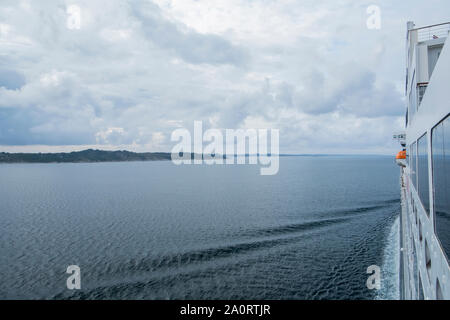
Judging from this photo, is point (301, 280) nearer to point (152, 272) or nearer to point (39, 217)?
point (152, 272)

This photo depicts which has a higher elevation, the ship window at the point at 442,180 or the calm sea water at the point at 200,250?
the ship window at the point at 442,180

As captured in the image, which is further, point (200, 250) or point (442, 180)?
point (200, 250)

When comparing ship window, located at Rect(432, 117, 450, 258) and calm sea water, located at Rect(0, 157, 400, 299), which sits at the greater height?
ship window, located at Rect(432, 117, 450, 258)

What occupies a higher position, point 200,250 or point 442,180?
point 442,180

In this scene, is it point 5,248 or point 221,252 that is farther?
point 5,248

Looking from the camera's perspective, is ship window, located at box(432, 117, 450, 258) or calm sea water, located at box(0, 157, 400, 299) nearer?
ship window, located at box(432, 117, 450, 258)

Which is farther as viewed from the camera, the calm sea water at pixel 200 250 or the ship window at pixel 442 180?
the calm sea water at pixel 200 250
